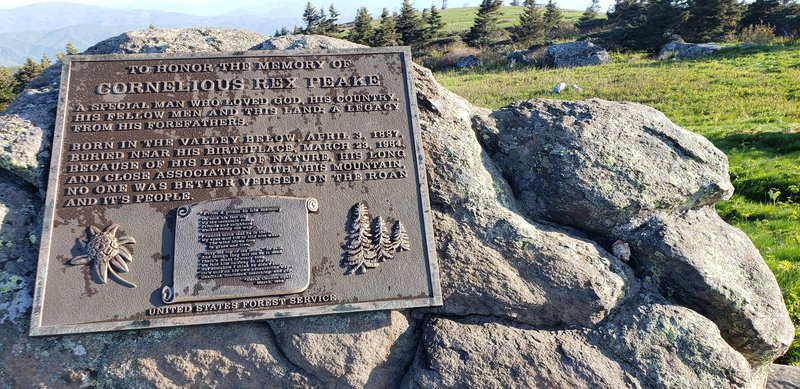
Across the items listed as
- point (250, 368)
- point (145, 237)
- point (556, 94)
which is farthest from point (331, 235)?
point (556, 94)

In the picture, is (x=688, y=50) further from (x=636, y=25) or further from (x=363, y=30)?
(x=363, y=30)

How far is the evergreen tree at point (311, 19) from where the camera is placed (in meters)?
30.0

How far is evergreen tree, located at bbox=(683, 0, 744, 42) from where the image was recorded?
2712 cm

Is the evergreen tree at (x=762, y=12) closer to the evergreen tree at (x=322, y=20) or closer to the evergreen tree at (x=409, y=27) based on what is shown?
the evergreen tree at (x=409, y=27)

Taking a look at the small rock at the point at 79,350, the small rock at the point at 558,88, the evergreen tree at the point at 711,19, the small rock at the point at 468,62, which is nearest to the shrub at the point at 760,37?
the evergreen tree at the point at 711,19

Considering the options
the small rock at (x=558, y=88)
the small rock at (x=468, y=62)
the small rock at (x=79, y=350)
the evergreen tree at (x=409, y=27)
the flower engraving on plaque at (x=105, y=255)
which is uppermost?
Answer: the evergreen tree at (x=409, y=27)

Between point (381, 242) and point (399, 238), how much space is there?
0.13 meters

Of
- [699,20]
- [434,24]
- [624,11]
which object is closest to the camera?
[699,20]

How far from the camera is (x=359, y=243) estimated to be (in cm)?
347

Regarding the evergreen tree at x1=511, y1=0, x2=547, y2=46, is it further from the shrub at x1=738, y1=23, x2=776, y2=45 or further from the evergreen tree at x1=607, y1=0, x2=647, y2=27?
the shrub at x1=738, y1=23, x2=776, y2=45

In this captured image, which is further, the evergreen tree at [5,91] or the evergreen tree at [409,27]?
the evergreen tree at [409,27]

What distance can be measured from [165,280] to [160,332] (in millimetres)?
341

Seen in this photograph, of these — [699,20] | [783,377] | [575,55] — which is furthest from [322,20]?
[783,377]

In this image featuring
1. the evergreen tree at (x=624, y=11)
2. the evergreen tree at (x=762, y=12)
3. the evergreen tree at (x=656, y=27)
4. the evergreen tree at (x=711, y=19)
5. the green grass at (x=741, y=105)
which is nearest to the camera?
the green grass at (x=741, y=105)
